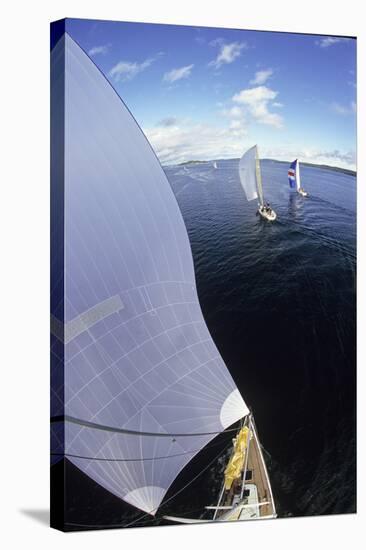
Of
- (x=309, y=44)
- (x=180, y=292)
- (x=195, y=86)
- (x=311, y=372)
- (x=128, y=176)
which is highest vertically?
(x=309, y=44)

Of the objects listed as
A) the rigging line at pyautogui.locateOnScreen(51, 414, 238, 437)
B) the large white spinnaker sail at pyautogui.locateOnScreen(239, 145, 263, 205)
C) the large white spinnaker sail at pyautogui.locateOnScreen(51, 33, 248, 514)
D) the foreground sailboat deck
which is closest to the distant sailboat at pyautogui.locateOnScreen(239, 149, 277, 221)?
the large white spinnaker sail at pyautogui.locateOnScreen(239, 145, 263, 205)

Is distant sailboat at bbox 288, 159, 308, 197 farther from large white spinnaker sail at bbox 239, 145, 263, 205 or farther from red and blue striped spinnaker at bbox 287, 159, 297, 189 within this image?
large white spinnaker sail at bbox 239, 145, 263, 205

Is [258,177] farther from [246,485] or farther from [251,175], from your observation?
[246,485]

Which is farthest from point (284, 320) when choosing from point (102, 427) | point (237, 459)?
point (102, 427)

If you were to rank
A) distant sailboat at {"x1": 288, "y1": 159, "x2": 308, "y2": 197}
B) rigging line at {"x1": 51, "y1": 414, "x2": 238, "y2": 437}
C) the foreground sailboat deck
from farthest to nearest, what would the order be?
distant sailboat at {"x1": 288, "y1": 159, "x2": 308, "y2": 197} < the foreground sailboat deck < rigging line at {"x1": 51, "y1": 414, "x2": 238, "y2": 437}

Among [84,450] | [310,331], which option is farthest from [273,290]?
[84,450]

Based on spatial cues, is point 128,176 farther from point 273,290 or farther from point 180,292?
point 273,290

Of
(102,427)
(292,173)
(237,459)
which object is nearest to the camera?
(102,427)
